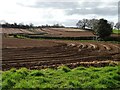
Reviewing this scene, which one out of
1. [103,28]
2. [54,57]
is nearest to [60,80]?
[54,57]

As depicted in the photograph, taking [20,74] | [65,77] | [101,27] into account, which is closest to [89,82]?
[65,77]

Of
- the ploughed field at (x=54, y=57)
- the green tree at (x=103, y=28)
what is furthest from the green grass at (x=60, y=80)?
the green tree at (x=103, y=28)

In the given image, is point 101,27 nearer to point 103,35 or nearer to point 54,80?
point 103,35

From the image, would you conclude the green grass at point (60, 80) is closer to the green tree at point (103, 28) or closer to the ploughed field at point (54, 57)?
the ploughed field at point (54, 57)

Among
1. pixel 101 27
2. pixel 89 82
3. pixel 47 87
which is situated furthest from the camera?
pixel 101 27

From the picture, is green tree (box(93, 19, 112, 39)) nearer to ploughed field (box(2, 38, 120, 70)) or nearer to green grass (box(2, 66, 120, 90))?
ploughed field (box(2, 38, 120, 70))

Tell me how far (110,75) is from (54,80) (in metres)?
3.03

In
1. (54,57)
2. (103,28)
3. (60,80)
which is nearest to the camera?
(60,80)

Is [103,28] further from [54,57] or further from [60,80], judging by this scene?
[60,80]

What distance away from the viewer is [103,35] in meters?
73.4

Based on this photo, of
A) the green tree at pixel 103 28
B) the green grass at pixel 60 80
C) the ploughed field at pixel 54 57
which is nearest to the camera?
the green grass at pixel 60 80

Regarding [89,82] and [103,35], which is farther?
[103,35]

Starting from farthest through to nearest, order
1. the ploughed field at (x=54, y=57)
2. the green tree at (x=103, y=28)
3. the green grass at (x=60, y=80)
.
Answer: the green tree at (x=103, y=28) → the ploughed field at (x=54, y=57) → the green grass at (x=60, y=80)

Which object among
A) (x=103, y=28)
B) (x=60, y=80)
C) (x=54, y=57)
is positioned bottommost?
(x=54, y=57)
